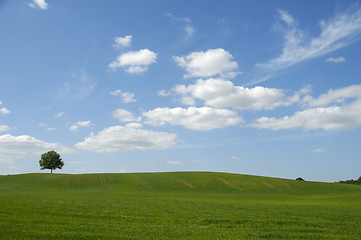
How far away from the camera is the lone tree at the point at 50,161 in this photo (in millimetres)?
129125

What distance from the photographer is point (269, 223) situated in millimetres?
21625

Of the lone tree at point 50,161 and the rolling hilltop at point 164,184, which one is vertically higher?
the lone tree at point 50,161

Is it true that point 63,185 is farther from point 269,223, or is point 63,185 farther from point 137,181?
point 269,223

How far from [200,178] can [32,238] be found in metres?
84.7

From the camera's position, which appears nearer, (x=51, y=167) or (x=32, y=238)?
(x=32, y=238)

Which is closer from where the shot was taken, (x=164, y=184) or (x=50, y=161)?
(x=164, y=184)

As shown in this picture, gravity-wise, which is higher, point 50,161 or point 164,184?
point 50,161

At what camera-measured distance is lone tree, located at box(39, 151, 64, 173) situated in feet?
424

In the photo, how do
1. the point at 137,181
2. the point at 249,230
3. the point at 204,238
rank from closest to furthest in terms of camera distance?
1. the point at 204,238
2. the point at 249,230
3. the point at 137,181

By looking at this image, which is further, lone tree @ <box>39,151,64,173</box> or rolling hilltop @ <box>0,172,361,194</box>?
lone tree @ <box>39,151,64,173</box>

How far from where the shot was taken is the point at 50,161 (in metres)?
129

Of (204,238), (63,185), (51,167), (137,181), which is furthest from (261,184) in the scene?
(51,167)

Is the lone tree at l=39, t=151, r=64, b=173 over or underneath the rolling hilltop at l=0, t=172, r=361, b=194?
over

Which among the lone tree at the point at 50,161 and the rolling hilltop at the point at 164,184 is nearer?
the rolling hilltop at the point at 164,184
